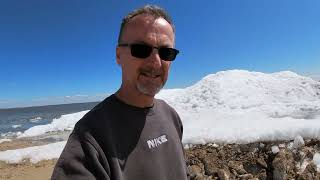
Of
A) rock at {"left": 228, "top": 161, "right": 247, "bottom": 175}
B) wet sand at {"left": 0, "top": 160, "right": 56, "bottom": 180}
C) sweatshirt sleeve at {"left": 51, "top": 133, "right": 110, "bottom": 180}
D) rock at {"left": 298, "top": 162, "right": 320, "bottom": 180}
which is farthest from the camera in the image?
wet sand at {"left": 0, "top": 160, "right": 56, "bottom": 180}

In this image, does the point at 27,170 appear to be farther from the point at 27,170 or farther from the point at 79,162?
the point at 79,162

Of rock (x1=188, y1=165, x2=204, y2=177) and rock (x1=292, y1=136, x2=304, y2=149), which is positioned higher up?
rock (x1=292, y1=136, x2=304, y2=149)

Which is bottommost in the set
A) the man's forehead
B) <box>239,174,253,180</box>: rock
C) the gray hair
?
<box>239,174,253,180</box>: rock

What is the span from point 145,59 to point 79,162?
2.19 feet

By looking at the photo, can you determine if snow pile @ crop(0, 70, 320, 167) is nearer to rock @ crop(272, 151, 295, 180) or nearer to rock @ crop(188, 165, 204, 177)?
rock @ crop(272, 151, 295, 180)

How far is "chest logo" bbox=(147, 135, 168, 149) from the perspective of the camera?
1792mm

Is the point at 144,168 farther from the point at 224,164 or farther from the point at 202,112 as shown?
the point at 202,112

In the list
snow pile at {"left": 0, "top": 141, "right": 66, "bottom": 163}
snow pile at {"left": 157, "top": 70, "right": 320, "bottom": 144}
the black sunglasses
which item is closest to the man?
the black sunglasses

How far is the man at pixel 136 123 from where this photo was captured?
59.3 inches

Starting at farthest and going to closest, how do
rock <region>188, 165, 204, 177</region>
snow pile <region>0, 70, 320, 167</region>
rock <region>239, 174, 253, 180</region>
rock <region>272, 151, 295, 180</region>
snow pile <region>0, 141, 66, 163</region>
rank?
snow pile <region>0, 141, 66, 163</region> < snow pile <region>0, 70, 320, 167</region> < rock <region>188, 165, 204, 177</region> < rock <region>239, 174, 253, 180</region> < rock <region>272, 151, 295, 180</region>

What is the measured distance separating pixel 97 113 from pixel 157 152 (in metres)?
0.39

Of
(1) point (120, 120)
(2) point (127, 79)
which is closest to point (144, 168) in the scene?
(1) point (120, 120)

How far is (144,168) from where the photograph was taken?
1726 mm

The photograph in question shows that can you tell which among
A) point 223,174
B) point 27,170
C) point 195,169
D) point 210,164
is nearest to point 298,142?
point 223,174
